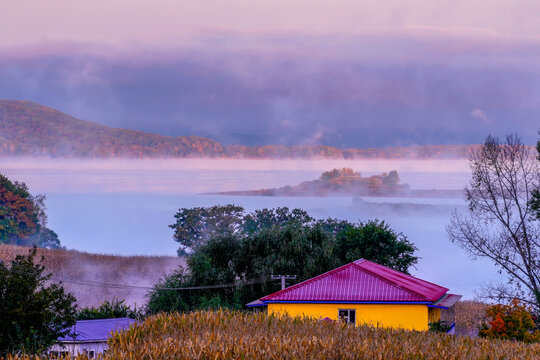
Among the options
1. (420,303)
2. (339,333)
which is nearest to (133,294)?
(420,303)

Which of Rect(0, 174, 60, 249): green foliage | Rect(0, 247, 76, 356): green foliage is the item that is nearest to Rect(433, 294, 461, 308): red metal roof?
Rect(0, 247, 76, 356): green foliage

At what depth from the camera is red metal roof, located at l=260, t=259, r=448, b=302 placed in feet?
151

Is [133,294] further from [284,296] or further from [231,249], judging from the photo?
[284,296]

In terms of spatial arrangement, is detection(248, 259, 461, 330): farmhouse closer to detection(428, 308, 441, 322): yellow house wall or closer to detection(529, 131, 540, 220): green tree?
detection(428, 308, 441, 322): yellow house wall

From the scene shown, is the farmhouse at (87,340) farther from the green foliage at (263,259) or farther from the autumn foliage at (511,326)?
the autumn foliage at (511,326)

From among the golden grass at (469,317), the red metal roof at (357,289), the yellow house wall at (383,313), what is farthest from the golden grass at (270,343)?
the golden grass at (469,317)

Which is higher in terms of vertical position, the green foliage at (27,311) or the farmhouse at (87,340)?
the green foliage at (27,311)

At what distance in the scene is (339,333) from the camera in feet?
73.6

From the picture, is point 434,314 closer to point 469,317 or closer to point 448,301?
point 448,301

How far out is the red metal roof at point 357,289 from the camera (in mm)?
Answer: 46125

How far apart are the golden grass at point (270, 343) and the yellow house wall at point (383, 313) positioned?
68.0ft

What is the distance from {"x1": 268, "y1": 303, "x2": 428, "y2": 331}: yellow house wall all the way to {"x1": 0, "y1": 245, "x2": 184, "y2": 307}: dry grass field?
3422 centimetres

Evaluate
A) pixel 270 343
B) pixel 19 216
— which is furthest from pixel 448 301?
pixel 19 216

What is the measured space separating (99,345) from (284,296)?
13.8 m
